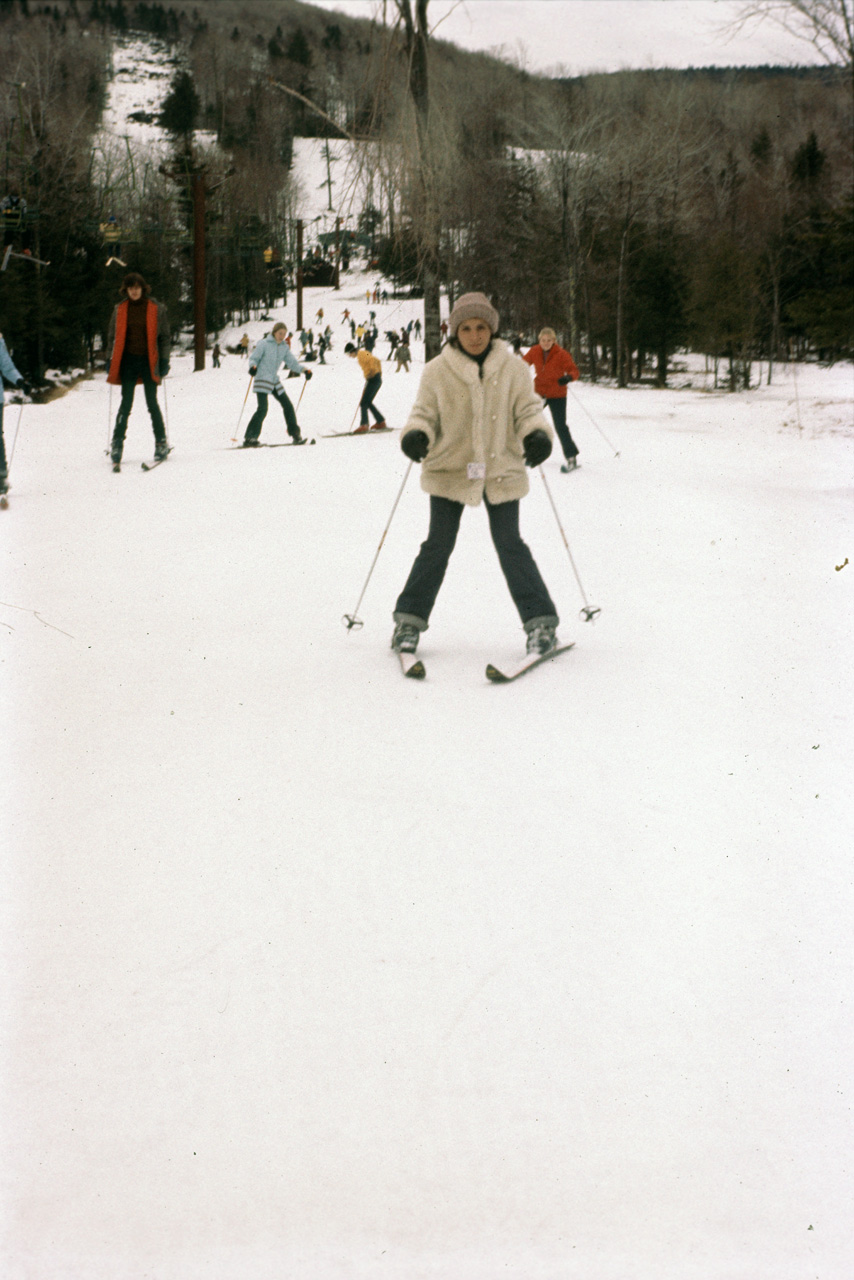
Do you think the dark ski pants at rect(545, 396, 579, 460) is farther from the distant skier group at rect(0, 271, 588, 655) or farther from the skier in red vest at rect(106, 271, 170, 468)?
the distant skier group at rect(0, 271, 588, 655)

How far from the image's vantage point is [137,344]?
1054 cm

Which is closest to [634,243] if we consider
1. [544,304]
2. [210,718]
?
[544,304]

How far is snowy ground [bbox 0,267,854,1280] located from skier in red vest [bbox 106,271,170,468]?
16.2 feet

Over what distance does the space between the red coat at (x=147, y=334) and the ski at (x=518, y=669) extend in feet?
22.7

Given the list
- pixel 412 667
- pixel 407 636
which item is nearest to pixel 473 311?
pixel 407 636

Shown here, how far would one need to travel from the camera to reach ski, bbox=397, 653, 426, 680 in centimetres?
494

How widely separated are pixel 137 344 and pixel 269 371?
8.04ft

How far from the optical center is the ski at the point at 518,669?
488 cm

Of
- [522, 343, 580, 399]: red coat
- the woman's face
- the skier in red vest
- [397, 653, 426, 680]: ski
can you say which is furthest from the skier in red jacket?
[397, 653, 426, 680]: ski

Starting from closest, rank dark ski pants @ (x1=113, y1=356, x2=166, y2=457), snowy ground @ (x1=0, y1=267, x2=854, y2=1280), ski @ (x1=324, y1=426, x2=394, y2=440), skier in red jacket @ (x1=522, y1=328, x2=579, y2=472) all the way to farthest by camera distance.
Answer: snowy ground @ (x1=0, y1=267, x2=854, y2=1280), dark ski pants @ (x1=113, y1=356, x2=166, y2=457), skier in red jacket @ (x1=522, y1=328, x2=579, y2=472), ski @ (x1=324, y1=426, x2=394, y2=440)

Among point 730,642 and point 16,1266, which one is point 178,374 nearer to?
point 730,642

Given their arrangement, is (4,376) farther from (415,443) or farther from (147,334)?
(415,443)

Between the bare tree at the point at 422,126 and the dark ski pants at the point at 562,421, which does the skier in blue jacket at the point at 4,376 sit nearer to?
the bare tree at the point at 422,126

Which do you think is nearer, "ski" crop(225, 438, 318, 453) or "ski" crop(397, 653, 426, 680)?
"ski" crop(397, 653, 426, 680)
